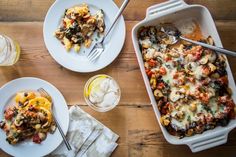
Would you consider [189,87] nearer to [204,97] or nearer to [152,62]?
[204,97]

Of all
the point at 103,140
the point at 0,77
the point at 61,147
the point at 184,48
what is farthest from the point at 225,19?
the point at 0,77

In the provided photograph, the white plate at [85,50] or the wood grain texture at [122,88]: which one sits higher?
the white plate at [85,50]

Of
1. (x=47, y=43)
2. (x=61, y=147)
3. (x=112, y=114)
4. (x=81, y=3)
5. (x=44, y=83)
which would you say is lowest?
(x=61, y=147)

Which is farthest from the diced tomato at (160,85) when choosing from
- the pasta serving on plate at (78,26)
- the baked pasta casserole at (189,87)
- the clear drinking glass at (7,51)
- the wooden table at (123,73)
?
the clear drinking glass at (7,51)

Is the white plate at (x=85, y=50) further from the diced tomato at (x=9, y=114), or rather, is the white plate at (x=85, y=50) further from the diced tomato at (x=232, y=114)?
the diced tomato at (x=232, y=114)

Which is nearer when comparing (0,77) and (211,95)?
(211,95)

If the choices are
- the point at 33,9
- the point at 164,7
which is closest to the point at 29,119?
the point at 33,9

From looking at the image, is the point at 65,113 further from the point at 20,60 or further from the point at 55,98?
the point at 20,60
